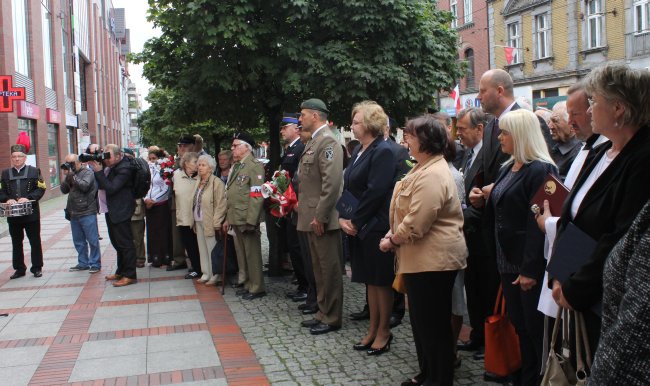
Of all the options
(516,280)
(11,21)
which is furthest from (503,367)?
(11,21)

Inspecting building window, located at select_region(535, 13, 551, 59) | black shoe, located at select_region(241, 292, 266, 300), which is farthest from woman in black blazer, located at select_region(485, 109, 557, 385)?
building window, located at select_region(535, 13, 551, 59)

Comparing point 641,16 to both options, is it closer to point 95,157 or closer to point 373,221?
point 95,157

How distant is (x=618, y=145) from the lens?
7.59ft

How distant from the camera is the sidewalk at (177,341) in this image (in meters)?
4.66

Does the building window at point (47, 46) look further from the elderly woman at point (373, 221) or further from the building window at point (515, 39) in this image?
the elderly woman at point (373, 221)

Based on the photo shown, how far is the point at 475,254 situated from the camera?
4.82m

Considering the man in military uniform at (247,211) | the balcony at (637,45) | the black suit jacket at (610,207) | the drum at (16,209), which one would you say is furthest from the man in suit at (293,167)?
the balcony at (637,45)

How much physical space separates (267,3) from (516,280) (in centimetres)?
533

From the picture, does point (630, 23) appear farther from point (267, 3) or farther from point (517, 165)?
point (517, 165)

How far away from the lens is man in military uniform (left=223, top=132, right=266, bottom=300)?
7.15 metres

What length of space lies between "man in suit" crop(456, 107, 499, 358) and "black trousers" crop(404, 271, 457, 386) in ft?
2.61

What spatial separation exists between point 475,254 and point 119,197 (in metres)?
5.18

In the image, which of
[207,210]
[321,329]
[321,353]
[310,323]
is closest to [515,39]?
[207,210]

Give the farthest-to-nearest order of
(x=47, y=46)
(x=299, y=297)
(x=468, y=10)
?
(x=468, y=10), (x=47, y=46), (x=299, y=297)
